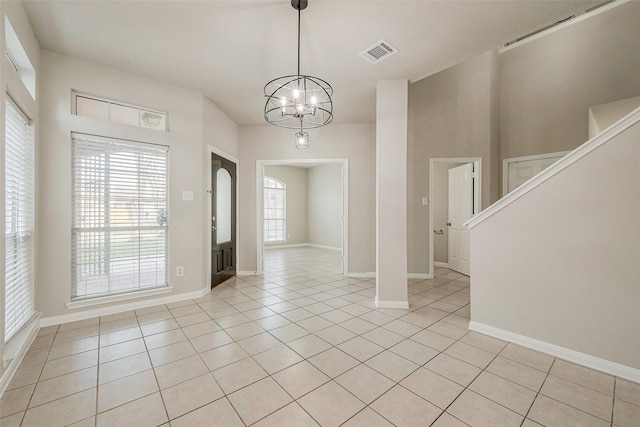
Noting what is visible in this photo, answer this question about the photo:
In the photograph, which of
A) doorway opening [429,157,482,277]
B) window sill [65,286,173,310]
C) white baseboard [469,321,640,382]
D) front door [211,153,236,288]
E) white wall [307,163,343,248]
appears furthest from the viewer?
white wall [307,163,343,248]

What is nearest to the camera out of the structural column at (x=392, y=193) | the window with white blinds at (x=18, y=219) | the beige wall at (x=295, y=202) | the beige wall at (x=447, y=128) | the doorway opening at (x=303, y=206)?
the window with white blinds at (x=18, y=219)

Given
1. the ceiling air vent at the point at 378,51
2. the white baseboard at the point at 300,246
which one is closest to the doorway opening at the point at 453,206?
the ceiling air vent at the point at 378,51

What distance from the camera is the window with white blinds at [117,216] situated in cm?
291

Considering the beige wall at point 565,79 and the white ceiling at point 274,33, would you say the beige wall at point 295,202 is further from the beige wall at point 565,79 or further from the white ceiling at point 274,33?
the beige wall at point 565,79

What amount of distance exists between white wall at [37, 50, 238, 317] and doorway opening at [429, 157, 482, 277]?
12.9 ft

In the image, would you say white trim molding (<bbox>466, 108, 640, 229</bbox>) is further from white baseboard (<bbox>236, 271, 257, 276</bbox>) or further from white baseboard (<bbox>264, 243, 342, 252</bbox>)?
white baseboard (<bbox>264, 243, 342, 252</bbox>)

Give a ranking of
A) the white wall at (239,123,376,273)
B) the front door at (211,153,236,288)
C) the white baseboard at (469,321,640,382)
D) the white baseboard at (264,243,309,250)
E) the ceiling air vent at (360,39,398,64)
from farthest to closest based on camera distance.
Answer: the white baseboard at (264,243,309,250), the white wall at (239,123,376,273), the front door at (211,153,236,288), the ceiling air vent at (360,39,398,64), the white baseboard at (469,321,640,382)

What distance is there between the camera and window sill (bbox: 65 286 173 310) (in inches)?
113

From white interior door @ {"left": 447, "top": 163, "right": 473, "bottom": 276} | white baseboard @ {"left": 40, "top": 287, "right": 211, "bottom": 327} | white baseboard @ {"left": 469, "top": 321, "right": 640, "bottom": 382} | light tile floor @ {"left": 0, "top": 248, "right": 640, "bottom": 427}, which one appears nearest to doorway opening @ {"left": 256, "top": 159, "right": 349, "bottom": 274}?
white interior door @ {"left": 447, "top": 163, "right": 473, "bottom": 276}

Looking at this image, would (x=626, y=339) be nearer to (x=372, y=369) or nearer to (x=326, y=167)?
(x=372, y=369)

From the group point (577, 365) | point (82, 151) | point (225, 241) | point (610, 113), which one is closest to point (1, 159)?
point (82, 151)

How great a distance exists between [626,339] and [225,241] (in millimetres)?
4772

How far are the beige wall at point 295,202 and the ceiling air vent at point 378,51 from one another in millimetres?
5912

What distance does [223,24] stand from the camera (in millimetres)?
2326
